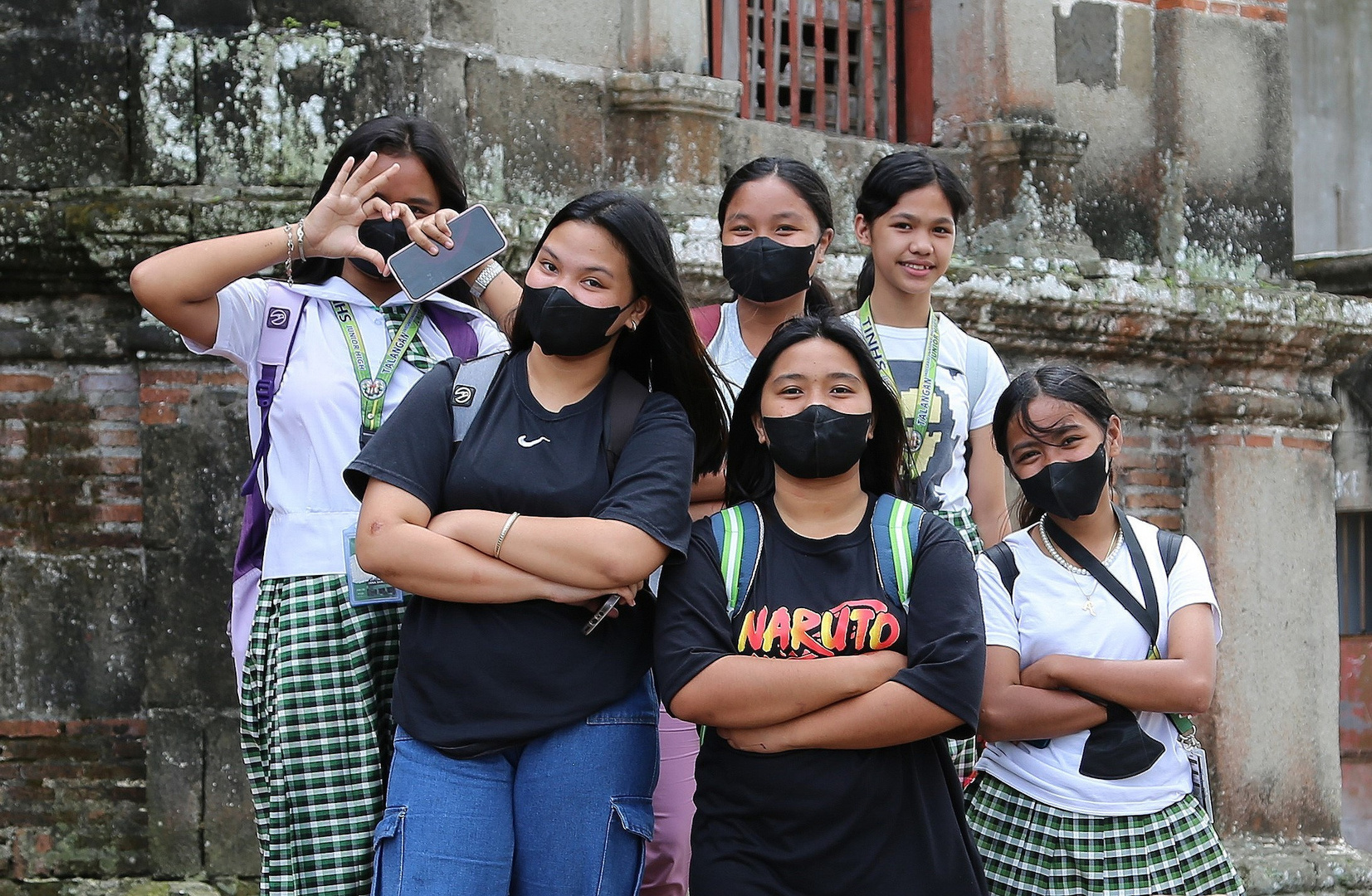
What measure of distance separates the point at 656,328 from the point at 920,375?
86 cm

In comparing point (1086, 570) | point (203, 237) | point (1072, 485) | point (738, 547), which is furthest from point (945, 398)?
point (203, 237)

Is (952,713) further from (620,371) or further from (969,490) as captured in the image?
(969,490)

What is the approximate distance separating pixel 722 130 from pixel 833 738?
3.32m

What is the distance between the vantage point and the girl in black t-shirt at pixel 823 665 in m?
2.83

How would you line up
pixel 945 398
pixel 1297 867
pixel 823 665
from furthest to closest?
1. pixel 1297 867
2. pixel 945 398
3. pixel 823 665

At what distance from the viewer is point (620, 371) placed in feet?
10.6

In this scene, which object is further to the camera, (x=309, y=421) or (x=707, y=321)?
(x=707, y=321)

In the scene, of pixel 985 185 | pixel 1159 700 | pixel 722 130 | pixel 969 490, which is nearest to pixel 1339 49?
pixel 985 185

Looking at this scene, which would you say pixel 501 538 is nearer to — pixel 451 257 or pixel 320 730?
pixel 320 730

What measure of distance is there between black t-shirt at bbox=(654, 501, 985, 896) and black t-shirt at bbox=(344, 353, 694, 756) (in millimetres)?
126

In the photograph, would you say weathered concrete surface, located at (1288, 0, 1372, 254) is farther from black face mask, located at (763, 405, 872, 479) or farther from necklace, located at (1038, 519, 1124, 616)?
black face mask, located at (763, 405, 872, 479)

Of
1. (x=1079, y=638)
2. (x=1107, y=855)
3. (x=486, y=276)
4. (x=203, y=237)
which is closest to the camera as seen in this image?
(x=1107, y=855)

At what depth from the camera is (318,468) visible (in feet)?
10.7

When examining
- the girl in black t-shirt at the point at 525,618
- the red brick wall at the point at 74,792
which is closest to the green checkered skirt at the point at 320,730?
the girl in black t-shirt at the point at 525,618
